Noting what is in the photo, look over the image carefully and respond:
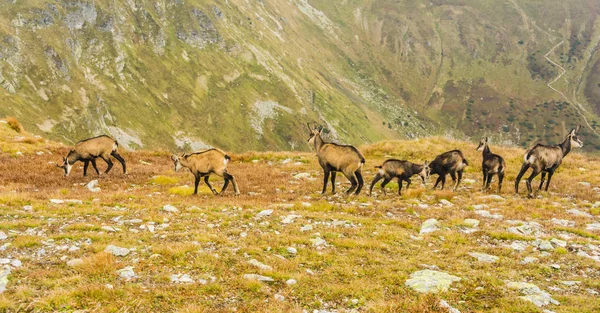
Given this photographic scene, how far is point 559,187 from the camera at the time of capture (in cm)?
2191

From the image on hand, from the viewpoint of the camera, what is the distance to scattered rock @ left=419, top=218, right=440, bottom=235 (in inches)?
510

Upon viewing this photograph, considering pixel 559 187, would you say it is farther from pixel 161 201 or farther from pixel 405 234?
pixel 161 201

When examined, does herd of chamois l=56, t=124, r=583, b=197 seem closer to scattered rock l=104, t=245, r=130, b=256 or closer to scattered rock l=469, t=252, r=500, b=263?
scattered rock l=469, t=252, r=500, b=263

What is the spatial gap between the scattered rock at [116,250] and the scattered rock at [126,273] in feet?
3.04

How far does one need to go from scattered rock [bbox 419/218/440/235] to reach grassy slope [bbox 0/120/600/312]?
0.88ft

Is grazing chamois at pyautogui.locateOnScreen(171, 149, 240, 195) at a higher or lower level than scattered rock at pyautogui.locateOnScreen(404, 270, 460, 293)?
higher

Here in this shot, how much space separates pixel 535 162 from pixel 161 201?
1824 cm

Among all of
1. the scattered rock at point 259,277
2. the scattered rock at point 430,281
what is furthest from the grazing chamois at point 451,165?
the scattered rock at point 259,277

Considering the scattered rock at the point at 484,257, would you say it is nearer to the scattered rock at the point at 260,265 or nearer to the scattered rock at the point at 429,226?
the scattered rock at the point at 429,226

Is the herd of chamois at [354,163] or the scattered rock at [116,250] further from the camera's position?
the herd of chamois at [354,163]

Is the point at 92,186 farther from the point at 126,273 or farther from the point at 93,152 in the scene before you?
the point at 126,273

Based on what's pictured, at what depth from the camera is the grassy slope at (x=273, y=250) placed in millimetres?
7508

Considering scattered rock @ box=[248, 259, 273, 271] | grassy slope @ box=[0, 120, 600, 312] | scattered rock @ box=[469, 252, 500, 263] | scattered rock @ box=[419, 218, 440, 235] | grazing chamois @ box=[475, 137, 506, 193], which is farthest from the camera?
grazing chamois @ box=[475, 137, 506, 193]

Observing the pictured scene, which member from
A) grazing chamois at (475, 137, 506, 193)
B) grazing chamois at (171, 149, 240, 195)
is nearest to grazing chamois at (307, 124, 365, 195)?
grazing chamois at (171, 149, 240, 195)
